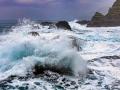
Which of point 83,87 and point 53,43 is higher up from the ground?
point 53,43

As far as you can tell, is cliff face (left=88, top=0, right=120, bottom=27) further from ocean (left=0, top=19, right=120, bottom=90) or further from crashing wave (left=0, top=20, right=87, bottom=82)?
crashing wave (left=0, top=20, right=87, bottom=82)

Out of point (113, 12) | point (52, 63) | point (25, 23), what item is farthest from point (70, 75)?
point (113, 12)

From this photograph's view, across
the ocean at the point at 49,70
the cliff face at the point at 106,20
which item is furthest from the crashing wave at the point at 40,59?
the cliff face at the point at 106,20

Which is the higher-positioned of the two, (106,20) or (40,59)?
(40,59)

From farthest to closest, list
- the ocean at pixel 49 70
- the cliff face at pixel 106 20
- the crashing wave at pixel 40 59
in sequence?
the cliff face at pixel 106 20, the crashing wave at pixel 40 59, the ocean at pixel 49 70

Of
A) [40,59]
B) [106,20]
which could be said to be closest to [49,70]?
[40,59]

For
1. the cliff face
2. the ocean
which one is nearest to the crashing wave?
the ocean

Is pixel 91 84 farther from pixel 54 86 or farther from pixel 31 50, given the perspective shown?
pixel 31 50

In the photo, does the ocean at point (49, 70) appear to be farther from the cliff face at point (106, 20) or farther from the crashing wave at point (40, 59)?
the cliff face at point (106, 20)

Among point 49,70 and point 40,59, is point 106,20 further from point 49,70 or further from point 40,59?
point 49,70

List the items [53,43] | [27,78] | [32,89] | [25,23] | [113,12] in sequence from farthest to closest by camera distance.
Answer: [113,12] → [25,23] → [53,43] → [27,78] → [32,89]

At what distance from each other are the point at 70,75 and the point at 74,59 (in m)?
0.99

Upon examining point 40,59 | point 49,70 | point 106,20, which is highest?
point 40,59

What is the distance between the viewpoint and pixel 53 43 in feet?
47.4
